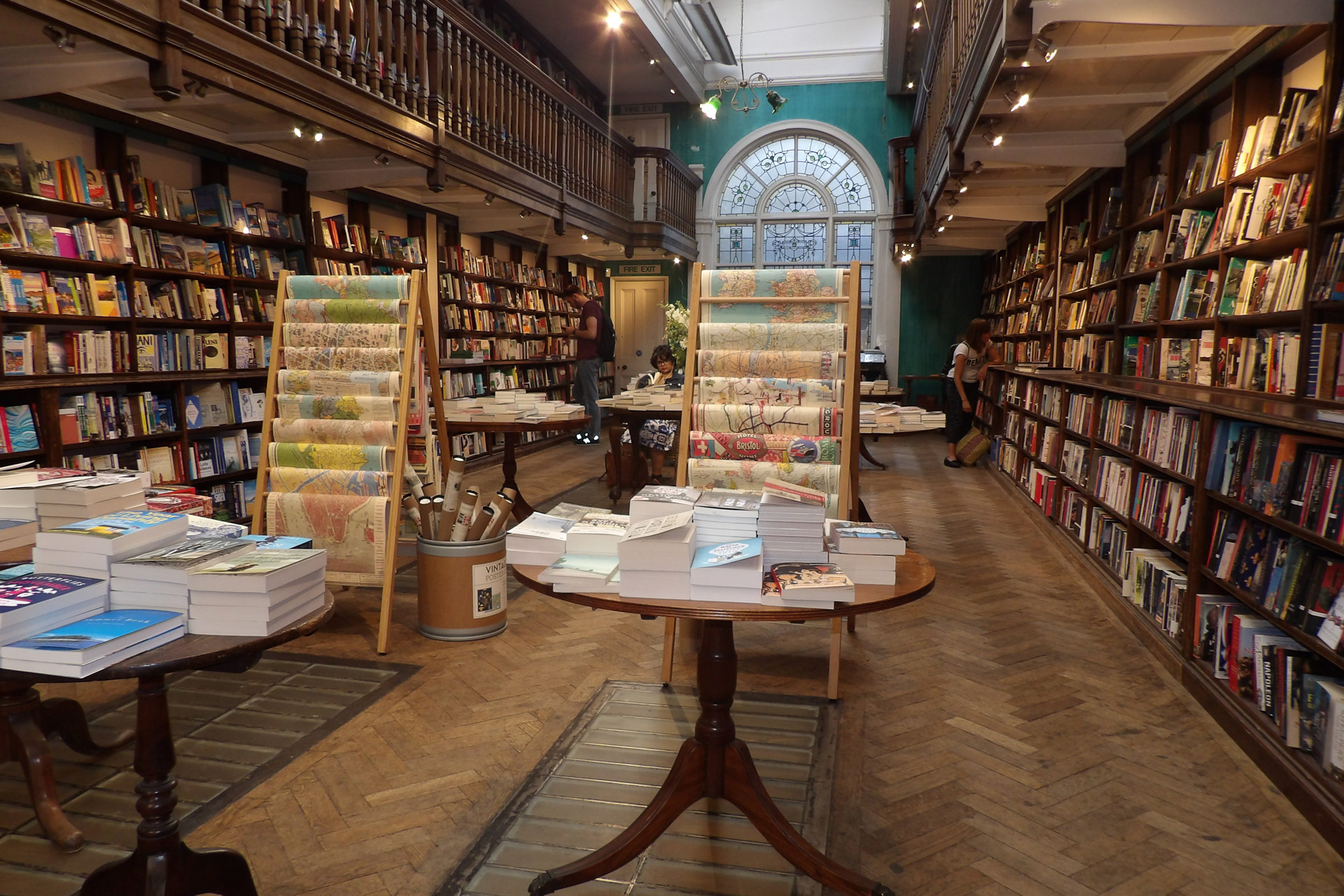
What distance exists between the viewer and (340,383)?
3514 millimetres

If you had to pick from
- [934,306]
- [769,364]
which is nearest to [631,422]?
[769,364]

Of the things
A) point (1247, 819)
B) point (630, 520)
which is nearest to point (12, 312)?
point (630, 520)

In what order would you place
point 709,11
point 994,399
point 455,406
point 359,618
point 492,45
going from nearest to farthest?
point 359,618, point 455,406, point 492,45, point 994,399, point 709,11

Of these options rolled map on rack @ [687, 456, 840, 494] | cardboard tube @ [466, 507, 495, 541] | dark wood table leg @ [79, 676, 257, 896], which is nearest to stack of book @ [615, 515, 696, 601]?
dark wood table leg @ [79, 676, 257, 896]

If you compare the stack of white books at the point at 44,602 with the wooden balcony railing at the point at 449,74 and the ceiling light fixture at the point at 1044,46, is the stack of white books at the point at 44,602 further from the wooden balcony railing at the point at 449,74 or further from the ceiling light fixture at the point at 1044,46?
the ceiling light fixture at the point at 1044,46

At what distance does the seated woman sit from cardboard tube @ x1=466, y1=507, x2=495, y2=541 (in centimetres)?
306

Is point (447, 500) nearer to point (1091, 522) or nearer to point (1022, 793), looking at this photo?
point (1022, 793)

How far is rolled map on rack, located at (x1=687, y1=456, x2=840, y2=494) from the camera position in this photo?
9.00 feet

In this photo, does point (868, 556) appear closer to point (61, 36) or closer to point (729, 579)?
point (729, 579)

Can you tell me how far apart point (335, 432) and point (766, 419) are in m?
1.90

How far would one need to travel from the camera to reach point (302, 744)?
256 centimetres

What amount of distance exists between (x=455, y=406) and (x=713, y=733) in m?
3.53

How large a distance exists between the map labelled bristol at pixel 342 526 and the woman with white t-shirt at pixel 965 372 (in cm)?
656

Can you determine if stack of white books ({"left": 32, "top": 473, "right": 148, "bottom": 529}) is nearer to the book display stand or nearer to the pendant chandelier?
the book display stand
